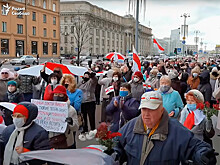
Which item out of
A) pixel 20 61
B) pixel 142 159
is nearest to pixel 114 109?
pixel 142 159

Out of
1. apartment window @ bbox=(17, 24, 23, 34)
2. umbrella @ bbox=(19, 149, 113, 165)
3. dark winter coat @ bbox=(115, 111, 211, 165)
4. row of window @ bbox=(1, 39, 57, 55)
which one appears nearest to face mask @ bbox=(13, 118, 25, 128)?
umbrella @ bbox=(19, 149, 113, 165)

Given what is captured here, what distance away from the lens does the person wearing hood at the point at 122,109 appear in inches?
213

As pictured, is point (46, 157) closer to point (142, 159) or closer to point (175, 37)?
point (142, 159)

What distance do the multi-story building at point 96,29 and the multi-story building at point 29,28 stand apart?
10.0 meters

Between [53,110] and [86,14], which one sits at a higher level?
[86,14]

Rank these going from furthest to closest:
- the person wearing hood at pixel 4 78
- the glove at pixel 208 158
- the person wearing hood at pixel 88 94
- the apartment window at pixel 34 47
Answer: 1. the apartment window at pixel 34 47
2. the person wearing hood at pixel 88 94
3. the person wearing hood at pixel 4 78
4. the glove at pixel 208 158

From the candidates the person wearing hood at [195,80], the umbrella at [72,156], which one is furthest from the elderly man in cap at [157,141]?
the person wearing hood at [195,80]

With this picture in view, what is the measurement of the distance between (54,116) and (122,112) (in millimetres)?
1353

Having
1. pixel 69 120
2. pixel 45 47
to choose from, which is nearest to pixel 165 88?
pixel 69 120

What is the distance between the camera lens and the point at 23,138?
3504 mm

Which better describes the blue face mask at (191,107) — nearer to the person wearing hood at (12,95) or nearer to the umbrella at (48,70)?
the person wearing hood at (12,95)

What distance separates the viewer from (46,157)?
3352 mm

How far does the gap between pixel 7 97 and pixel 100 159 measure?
4.02m

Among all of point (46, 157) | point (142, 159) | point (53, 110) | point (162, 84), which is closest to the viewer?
point (142, 159)
